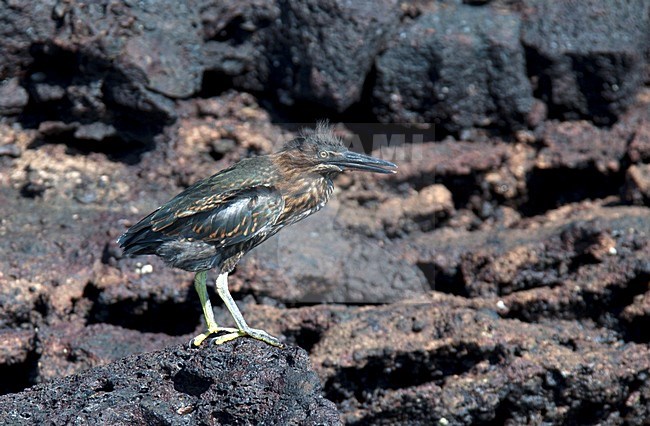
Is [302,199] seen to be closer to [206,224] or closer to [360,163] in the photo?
[360,163]

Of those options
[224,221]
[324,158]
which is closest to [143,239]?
[224,221]

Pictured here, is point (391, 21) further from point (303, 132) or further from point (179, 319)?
point (179, 319)

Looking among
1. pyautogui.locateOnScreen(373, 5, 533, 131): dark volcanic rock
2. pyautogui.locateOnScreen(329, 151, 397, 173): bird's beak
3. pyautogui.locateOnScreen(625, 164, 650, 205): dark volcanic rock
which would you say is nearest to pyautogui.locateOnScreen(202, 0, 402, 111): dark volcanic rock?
pyautogui.locateOnScreen(373, 5, 533, 131): dark volcanic rock

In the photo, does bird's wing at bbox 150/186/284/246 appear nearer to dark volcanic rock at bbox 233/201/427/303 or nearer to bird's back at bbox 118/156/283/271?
bird's back at bbox 118/156/283/271

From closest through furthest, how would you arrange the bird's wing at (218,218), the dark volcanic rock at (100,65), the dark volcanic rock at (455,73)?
the bird's wing at (218,218), the dark volcanic rock at (100,65), the dark volcanic rock at (455,73)

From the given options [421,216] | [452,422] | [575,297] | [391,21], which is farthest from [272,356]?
[391,21]

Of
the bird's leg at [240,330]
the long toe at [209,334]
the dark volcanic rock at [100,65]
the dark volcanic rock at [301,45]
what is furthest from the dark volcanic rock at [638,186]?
the long toe at [209,334]

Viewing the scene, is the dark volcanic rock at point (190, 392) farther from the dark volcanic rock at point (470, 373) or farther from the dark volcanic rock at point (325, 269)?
the dark volcanic rock at point (325, 269)
